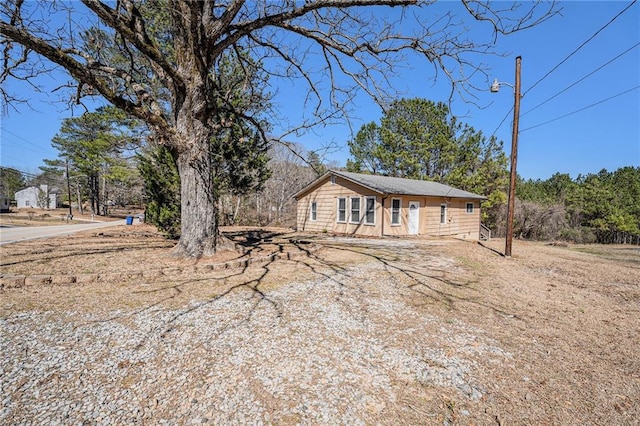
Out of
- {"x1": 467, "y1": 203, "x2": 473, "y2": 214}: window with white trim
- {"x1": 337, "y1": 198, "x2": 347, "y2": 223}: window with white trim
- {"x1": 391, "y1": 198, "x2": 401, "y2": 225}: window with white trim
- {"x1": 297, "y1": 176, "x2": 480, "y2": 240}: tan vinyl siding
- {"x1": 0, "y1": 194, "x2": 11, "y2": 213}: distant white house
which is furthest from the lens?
{"x1": 0, "y1": 194, "x2": 11, "y2": 213}: distant white house

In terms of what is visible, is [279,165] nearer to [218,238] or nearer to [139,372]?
[218,238]

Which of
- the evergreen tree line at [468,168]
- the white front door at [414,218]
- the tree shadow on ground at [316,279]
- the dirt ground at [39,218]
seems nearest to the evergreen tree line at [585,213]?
the evergreen tree line at [468,168]

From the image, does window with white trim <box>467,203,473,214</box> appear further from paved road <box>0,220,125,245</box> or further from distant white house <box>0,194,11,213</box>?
distant white house <box>0,194,11,213</box>

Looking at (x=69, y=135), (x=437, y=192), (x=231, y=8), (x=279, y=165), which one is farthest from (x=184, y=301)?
(x=69, y=135)

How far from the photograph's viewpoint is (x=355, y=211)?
1573 centimetres

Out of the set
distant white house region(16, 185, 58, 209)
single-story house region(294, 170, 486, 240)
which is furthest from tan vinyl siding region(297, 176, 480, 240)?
distant white house region(16, 185, 58, 209)

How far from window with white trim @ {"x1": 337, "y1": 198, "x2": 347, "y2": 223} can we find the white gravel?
1200cm

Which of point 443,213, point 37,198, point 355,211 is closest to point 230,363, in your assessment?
point 355,211

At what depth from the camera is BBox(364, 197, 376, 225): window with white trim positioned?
1483 cm

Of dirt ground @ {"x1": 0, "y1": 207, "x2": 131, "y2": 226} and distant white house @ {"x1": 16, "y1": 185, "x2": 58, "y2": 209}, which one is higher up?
distant white house @ {"x1": 16, "y1": 185, "x2": 58, "y2": 209}

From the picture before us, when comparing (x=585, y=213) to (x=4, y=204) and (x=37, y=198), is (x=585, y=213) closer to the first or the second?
(x=4, y=204)

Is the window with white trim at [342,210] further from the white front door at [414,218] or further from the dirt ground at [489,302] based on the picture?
the dirt ground at [489,302]

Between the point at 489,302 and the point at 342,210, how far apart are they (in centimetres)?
1183

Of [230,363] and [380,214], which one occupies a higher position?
[380,214]
